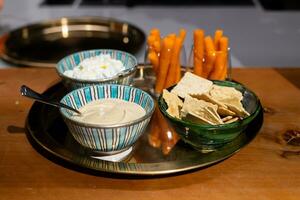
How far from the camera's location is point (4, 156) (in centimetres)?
81

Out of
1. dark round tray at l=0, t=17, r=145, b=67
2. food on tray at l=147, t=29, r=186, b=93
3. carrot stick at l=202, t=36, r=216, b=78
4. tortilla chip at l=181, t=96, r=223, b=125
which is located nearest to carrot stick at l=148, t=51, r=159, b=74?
food on tray at l=147, t=29, r=186, b=93

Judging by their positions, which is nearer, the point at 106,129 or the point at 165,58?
the point at 106,129

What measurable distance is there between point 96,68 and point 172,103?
0.22 metres

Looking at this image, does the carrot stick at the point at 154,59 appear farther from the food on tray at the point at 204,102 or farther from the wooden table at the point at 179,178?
the wooden table at the point at 179,178

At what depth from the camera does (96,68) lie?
96cm

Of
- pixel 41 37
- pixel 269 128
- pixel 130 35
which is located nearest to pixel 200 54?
pixel 269 128

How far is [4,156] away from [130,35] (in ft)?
2.52

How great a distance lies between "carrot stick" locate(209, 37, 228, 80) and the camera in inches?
37.8

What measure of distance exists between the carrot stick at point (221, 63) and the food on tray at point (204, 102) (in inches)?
3.1

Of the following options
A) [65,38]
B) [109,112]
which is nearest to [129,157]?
[109,112]

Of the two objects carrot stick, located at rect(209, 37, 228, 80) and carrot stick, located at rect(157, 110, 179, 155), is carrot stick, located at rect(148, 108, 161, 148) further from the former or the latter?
carrot stick, located at rect(209, 37, 228, 80)

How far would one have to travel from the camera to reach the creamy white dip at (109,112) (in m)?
0.79

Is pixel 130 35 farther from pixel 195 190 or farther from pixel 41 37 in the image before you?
pixel 195 190

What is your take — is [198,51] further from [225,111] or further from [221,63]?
[225,111]
